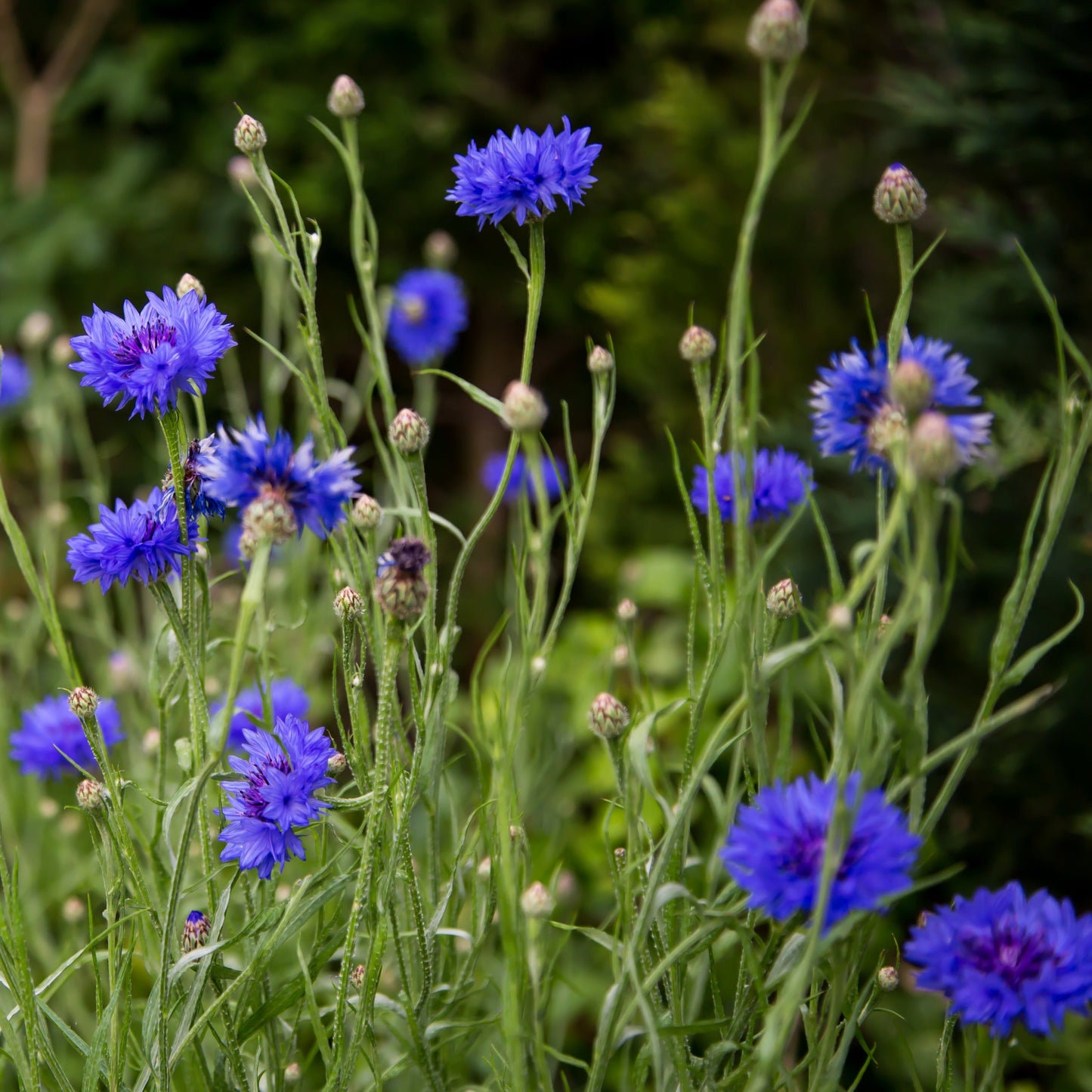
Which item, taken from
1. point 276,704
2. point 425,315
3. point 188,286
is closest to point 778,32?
point 188,286

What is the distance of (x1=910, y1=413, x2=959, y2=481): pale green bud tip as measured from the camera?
1.25ft

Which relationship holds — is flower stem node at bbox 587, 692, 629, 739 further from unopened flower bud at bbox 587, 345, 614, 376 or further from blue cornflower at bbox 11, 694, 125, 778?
blue cornflower at bbox 11, 694, 125, 778

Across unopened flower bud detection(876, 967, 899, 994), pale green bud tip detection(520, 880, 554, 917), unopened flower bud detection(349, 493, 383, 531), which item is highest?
unopened flower bud detection(349, 493, 383, 531)

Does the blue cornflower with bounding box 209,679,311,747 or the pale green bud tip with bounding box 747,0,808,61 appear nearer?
the pale green bud tip with bounding box 747,0,808,61

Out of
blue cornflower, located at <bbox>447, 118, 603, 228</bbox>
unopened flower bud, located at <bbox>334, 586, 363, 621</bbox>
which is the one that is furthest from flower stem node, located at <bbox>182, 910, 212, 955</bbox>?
blue cornflower, located at <bbox>447, 118, 603, 228</bbox>

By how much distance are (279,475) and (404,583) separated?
0.07m

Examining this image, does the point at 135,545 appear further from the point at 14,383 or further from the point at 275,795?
the point at 14,383

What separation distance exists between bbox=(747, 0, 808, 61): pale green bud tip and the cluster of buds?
0.80 ft

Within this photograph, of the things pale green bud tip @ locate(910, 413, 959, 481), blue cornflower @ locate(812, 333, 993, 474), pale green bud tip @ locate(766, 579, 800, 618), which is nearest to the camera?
pale green bud tip @ locate(910, 413, 959, 481)

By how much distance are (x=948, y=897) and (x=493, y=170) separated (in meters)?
1.10

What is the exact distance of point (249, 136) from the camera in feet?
2.05

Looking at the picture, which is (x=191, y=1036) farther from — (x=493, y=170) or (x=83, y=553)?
(x=493, y=170)

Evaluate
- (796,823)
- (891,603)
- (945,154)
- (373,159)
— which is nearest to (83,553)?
(796,823)

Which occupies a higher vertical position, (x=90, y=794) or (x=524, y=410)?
(x=524, y=410)
